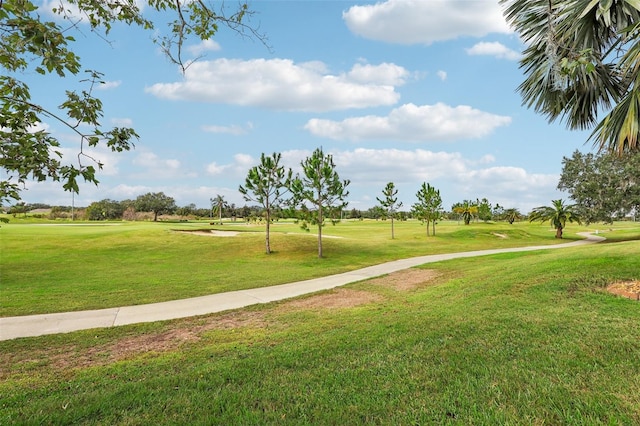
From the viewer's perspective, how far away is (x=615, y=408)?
2982 millimetres

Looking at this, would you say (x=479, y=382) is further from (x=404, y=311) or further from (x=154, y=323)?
(x=154, y=323)

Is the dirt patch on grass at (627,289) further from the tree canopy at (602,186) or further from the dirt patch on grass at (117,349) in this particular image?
the tree canopy at (602,186)

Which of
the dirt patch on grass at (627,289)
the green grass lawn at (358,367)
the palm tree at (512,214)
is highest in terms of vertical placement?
the palm tree at (512,214)

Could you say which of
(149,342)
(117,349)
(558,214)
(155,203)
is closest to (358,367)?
(149,342)

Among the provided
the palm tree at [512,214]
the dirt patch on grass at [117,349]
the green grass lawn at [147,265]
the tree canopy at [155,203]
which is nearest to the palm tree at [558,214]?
the green grass lawn at [147,265]

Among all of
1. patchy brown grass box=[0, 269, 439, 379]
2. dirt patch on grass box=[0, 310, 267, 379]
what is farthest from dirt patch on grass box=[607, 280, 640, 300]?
dirt patch on grass box=[0, 310, 267, 379]

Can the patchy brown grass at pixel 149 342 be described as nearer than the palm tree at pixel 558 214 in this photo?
Yes

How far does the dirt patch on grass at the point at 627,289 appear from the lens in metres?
6.76

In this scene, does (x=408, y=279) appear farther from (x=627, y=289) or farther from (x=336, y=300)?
(x=627, y=289)

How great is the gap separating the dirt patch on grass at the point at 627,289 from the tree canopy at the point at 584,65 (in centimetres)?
282

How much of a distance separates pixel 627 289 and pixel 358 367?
6626mm

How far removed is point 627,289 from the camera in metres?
7.10

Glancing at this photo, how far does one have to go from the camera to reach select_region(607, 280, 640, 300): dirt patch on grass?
6.76 metres

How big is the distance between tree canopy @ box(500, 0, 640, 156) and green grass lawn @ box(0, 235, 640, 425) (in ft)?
11.7
